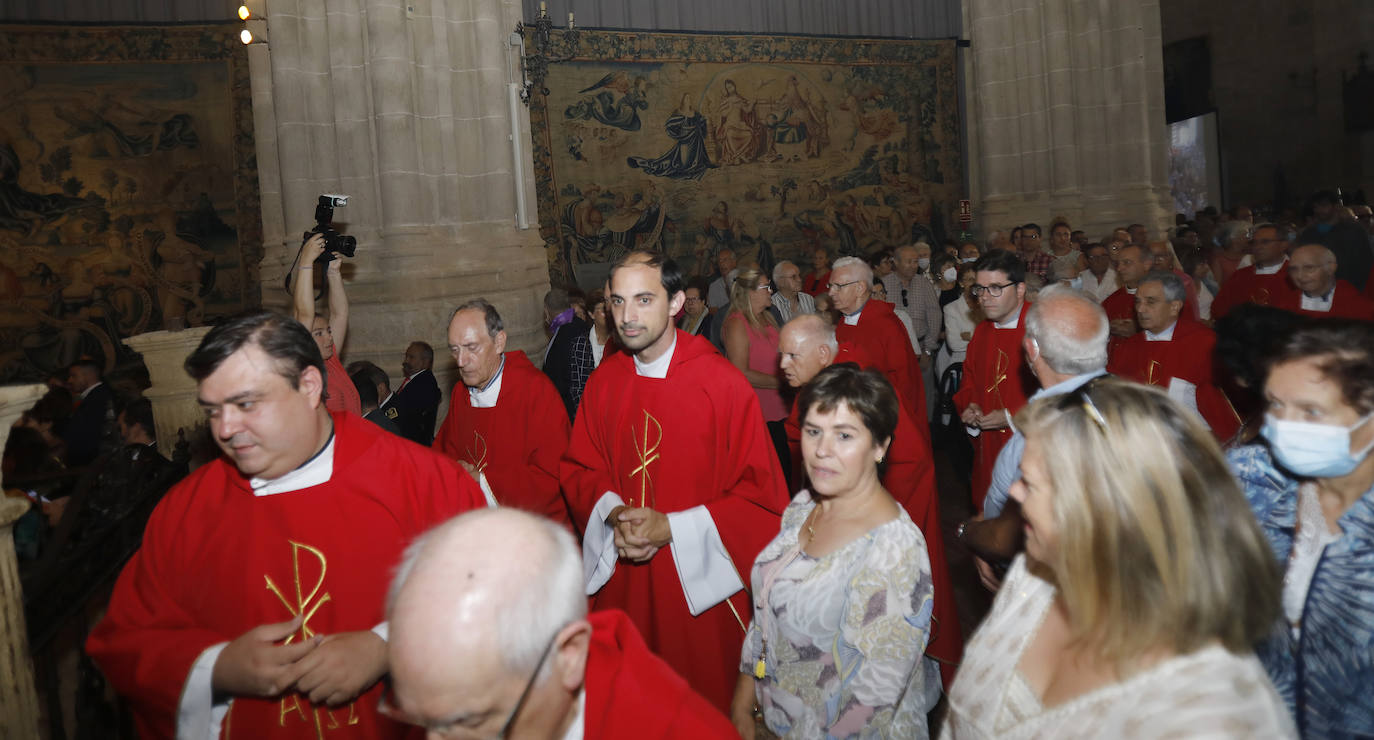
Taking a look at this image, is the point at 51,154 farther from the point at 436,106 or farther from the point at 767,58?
the point at 767,58

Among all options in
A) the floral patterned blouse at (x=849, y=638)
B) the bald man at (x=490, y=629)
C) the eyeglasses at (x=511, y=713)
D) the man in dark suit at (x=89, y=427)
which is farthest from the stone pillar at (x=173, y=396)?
the eyeglasses at (x=511, y=713)

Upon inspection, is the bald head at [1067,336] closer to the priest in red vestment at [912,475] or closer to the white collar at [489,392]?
the priest in red vestment at [912,475]

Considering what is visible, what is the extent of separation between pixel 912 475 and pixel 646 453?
1.11 metres

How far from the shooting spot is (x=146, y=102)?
35.5 feet

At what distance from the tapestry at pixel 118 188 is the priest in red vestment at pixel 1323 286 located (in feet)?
33.6

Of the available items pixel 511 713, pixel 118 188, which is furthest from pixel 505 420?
pixel 118 188

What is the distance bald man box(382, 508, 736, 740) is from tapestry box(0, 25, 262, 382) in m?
10.3

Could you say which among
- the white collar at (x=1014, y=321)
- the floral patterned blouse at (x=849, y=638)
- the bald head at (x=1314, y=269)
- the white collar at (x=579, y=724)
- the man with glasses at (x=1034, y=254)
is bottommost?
the floral patterned blouse at (x=849, y=638)

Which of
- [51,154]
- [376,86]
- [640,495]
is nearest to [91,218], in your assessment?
[51,154]

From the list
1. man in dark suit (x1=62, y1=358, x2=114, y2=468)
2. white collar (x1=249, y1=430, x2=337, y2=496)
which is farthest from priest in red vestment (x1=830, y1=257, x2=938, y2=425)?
man in dark suit (x1=62, y1=358, x2=114, y2=468)

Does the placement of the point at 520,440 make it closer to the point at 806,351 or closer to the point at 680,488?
the point at 680,488

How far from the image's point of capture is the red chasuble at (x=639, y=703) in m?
1.60

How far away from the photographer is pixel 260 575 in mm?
2365

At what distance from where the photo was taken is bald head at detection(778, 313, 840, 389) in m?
4.03
